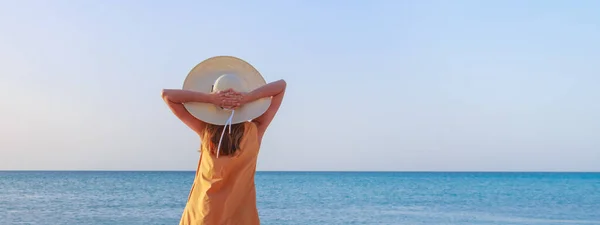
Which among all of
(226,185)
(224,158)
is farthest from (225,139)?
(226,185)

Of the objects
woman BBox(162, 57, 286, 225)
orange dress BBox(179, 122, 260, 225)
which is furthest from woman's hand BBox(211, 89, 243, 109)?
orange dress BBox(179, 122, 260, 225)

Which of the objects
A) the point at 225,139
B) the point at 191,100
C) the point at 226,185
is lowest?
the point at 226,185

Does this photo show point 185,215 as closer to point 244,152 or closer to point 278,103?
point 244,152

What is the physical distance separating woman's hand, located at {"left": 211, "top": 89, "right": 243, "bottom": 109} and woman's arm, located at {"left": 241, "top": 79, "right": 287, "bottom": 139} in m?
0.02

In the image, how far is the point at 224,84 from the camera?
2893 millimetres

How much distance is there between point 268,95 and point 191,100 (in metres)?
0.29

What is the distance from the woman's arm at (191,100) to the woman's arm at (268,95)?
58mm

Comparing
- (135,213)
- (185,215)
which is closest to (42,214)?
(135,213)

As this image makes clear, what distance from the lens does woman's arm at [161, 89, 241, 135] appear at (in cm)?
286

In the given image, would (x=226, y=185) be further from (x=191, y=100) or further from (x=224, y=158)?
(x=191, y=100)

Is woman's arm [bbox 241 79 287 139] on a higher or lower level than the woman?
higher

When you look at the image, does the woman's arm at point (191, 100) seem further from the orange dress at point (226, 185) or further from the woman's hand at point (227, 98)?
the orange dress at point (226, 185)

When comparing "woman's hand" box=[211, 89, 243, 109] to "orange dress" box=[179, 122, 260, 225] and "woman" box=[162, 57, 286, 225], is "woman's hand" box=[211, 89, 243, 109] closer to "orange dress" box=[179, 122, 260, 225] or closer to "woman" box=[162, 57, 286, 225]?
"woman" box=[162, 57, 286, 225]

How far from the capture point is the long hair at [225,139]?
2.88m
